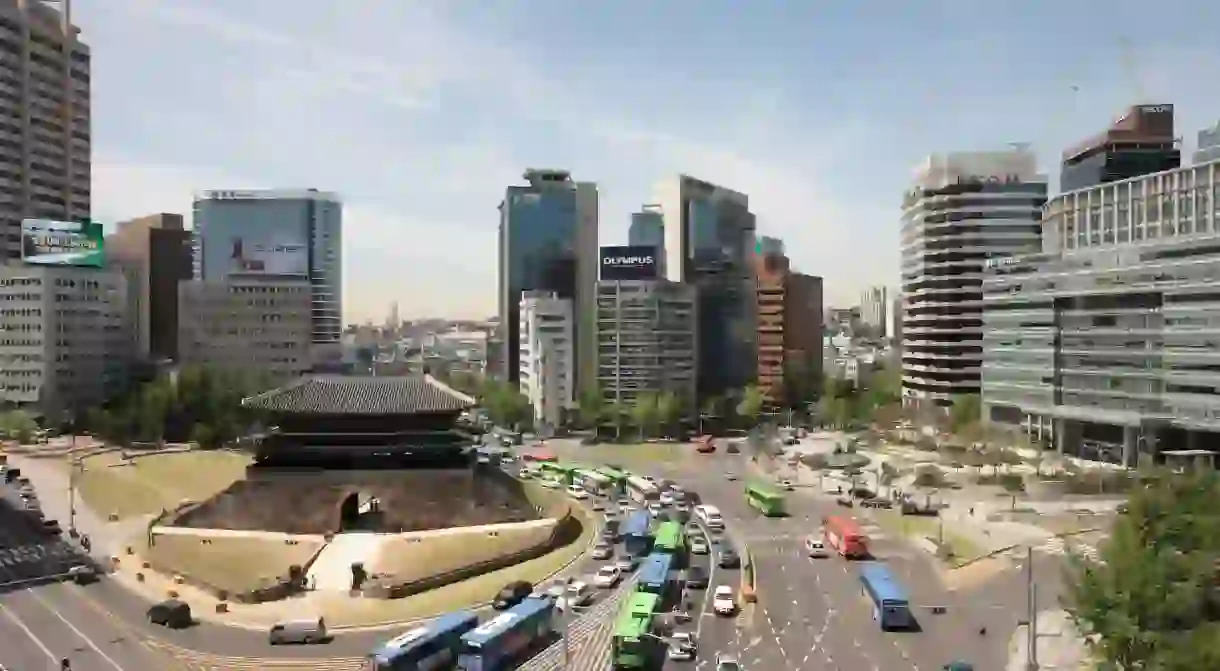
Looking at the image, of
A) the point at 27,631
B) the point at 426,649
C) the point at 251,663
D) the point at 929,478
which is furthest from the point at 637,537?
the point at 929,478

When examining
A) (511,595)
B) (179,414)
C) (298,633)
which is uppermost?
(179,414)

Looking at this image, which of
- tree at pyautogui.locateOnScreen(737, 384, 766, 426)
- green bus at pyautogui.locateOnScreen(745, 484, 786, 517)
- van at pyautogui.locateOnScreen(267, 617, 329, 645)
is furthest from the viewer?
tree at pyautogui.locateOnScreen(737, 384, 766, 426)

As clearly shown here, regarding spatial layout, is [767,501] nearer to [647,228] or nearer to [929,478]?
[929,478]

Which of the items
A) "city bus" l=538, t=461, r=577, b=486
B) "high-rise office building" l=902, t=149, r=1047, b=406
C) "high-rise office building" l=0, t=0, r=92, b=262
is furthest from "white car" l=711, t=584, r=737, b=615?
"high-rise office building" l=0, t=0, r=92, b=262

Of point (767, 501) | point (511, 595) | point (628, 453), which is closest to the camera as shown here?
point (511, 595)

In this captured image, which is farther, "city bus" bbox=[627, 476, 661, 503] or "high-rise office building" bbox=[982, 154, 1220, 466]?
"high-rise office building" bbox=[982, 154, 1220, 466]

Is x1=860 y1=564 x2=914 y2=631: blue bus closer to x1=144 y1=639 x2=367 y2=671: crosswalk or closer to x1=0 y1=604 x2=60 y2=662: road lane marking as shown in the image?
x1=144 y1=639 x2=367 y2=671: crosswalk
